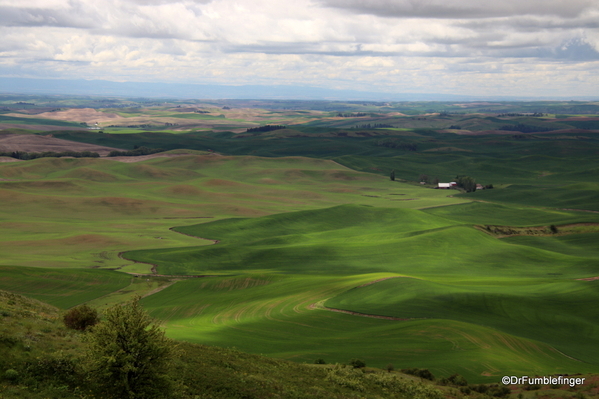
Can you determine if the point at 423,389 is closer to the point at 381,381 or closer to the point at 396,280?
the point at 381,381

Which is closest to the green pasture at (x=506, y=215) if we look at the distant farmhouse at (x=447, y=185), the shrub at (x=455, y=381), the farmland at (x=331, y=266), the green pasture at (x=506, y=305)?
the farmland at (x=331, y=266)

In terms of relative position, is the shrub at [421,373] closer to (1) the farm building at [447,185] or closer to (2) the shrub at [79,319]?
(2) the shrub at [79,319]

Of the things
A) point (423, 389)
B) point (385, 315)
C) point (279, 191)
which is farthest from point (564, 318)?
point (279, 191)

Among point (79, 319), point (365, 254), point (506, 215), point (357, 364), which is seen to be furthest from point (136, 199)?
point (79, 319)

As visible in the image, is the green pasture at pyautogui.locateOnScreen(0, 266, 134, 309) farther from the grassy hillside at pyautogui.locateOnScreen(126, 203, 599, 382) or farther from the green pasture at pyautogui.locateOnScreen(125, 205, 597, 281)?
the green pasture at pyautogui.locateOnScreen(125, 205, 597, 281)

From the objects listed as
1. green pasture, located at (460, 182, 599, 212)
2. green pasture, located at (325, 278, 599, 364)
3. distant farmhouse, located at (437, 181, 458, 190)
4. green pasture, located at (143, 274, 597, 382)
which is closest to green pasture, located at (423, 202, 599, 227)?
green pasture, located at (460, 182, 599, 212)

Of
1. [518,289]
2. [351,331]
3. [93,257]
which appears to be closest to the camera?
[351,331]
